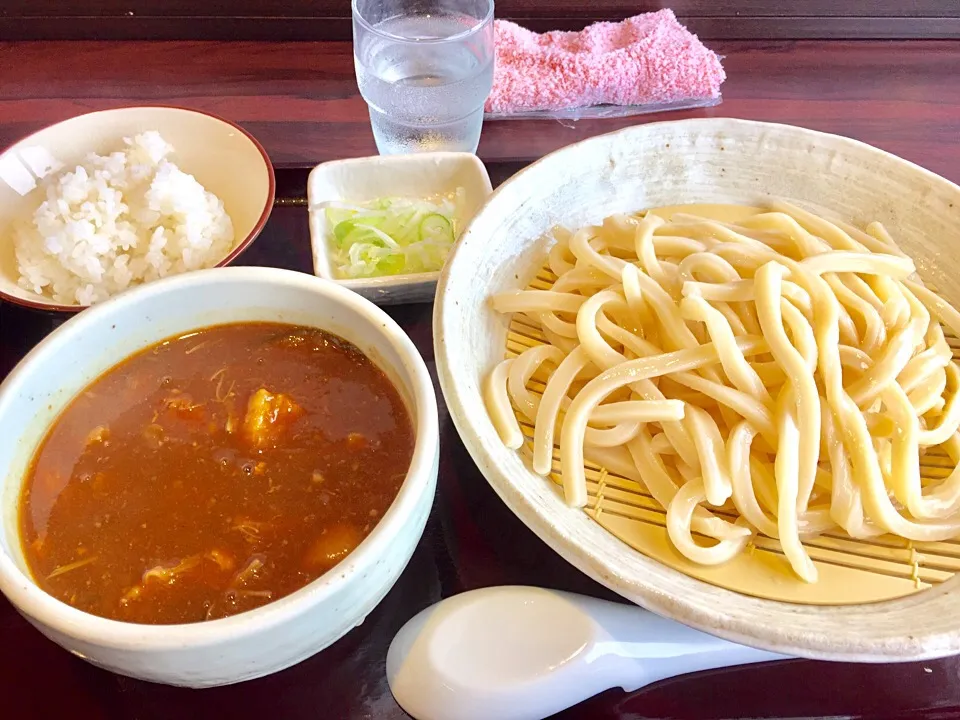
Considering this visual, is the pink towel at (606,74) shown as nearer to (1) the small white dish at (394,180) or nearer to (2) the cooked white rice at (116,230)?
(1) the small white dish at (394,180)

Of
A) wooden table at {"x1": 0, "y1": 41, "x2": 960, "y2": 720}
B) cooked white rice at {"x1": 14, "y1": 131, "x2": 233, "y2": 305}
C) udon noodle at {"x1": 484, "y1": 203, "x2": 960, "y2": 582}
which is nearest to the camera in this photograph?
wooden table at {"x1": 0, "y1": 41, "x2": 960, "y2": 720}

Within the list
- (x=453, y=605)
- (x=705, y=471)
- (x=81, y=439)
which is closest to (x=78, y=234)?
(x=81, y=439)

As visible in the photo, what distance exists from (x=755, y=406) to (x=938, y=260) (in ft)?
1.91

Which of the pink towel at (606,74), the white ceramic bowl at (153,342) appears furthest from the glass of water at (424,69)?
the white ceramic bowl at (153,342)

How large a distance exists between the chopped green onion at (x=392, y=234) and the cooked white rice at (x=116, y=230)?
0.24 metres

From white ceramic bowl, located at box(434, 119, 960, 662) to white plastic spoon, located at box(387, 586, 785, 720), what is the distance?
77 mm

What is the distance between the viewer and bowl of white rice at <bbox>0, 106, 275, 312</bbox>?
1.47 m

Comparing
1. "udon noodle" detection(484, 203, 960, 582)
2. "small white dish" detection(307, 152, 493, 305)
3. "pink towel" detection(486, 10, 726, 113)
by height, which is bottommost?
"udon noodle" detection(484, 203, 960, 582)

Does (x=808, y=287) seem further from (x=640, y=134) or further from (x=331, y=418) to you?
(x=331, y=418)

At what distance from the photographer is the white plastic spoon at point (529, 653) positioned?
0.93 meters

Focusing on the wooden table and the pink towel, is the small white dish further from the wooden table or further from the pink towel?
the pink towel

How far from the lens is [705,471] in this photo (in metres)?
1.12

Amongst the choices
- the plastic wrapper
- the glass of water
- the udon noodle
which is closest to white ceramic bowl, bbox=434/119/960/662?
the udon noodle

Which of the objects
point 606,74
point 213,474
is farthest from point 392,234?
point 606,74
